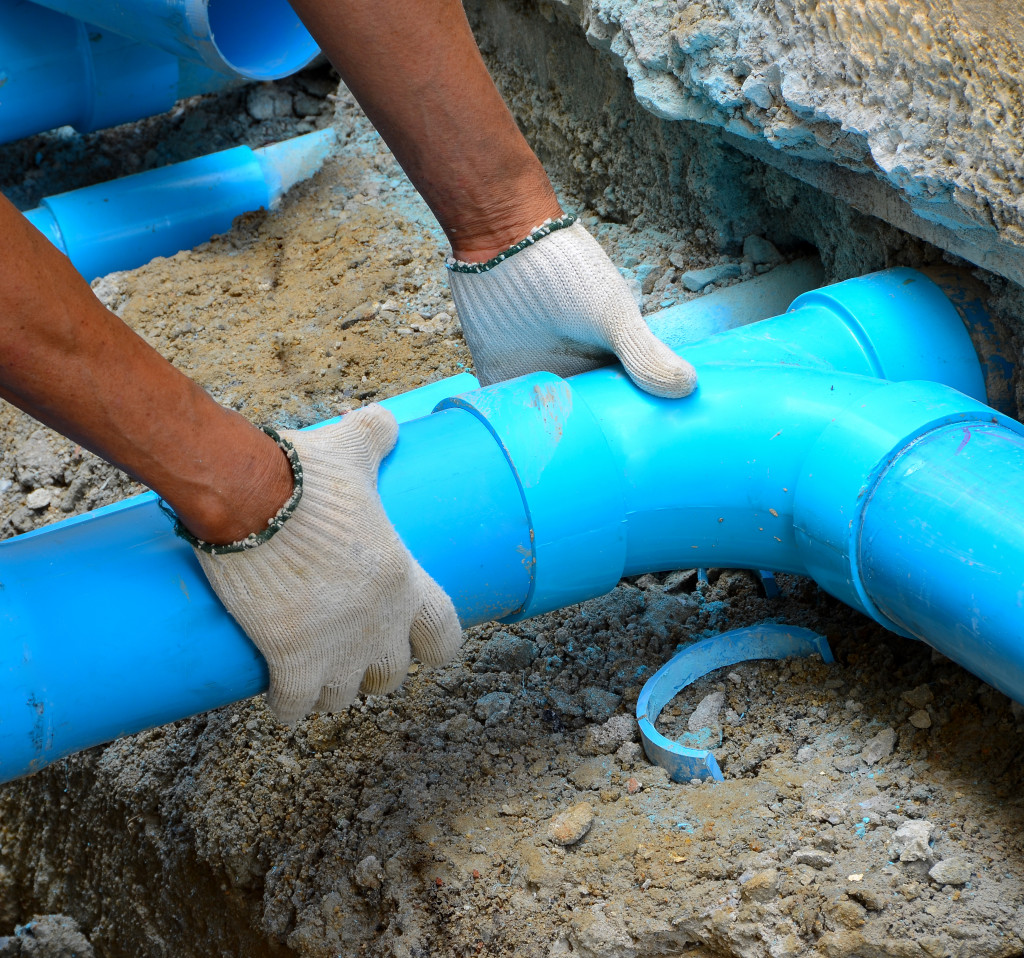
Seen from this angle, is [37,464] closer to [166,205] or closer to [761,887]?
[166,205]

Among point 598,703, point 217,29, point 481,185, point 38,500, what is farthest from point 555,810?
point 217,29

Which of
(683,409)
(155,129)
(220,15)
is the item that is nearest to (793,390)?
(683,409)

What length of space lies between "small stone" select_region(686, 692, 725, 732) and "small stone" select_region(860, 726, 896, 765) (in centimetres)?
21

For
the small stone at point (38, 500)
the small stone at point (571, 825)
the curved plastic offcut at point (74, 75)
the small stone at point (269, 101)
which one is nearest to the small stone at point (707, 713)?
the small stone at point (571, 825)

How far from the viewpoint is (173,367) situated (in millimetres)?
1082

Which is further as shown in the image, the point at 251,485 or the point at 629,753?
the point at 629,753

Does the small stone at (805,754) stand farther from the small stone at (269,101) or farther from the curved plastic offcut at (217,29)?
the small stone at (269,101)

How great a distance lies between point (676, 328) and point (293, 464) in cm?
105

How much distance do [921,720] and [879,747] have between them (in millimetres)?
69

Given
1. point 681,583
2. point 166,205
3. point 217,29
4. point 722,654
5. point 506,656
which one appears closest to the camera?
point 722,654

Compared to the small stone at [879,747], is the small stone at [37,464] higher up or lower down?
higher up

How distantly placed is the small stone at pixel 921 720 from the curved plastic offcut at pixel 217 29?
208 centimetres

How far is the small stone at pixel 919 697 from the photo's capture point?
136cm

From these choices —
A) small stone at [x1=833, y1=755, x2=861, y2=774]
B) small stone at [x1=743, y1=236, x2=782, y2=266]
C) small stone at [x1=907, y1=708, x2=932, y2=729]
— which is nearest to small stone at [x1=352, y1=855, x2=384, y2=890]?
small stone at [x1=833, y1=755, x2=861, y2=774]
